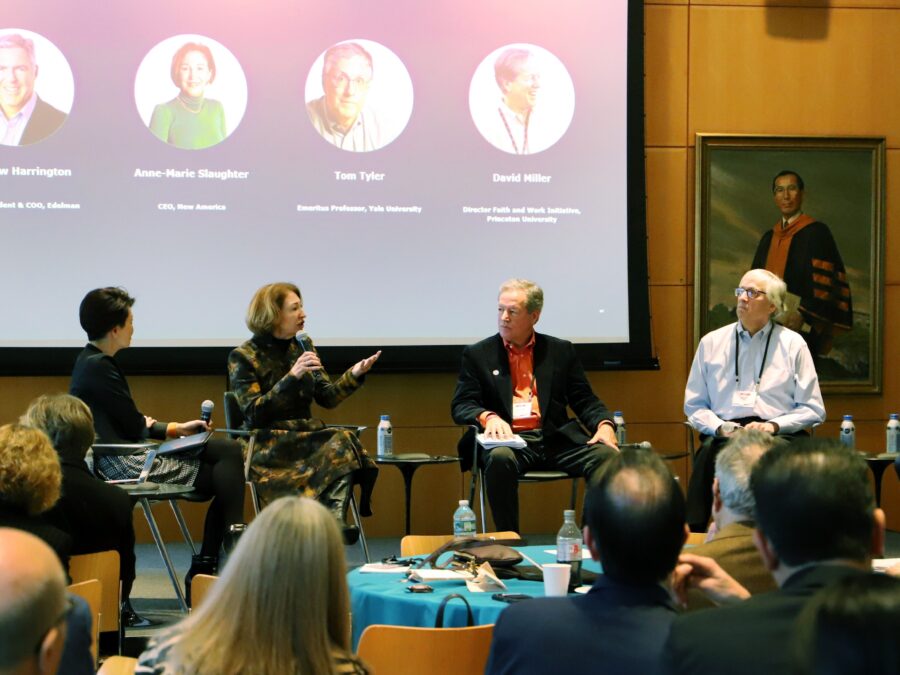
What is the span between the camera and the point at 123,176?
241 inches

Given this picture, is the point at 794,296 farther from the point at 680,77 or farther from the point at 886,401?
the point at 680,77

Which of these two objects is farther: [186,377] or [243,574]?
[186,377]

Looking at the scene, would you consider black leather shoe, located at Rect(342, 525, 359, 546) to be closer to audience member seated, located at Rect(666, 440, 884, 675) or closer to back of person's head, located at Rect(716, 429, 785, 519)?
back of person's head, located at Rect(716, 429, 785, 519)

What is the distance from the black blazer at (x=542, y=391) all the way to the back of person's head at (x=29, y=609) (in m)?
3.95

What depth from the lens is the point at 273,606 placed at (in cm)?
158

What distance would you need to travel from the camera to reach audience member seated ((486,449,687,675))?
5.96 ft

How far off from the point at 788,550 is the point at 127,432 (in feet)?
12.7

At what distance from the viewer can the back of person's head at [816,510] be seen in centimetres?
166

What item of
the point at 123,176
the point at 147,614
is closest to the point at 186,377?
the point at 123,176

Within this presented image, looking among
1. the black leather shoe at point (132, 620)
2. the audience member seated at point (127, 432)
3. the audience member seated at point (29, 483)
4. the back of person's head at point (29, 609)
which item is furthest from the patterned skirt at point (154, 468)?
the back of person's head at point (29, 609)

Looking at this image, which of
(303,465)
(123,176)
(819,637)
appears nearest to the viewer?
(819,637)

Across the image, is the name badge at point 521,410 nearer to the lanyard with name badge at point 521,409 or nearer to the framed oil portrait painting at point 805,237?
the lanyard with name badge at point 521,409

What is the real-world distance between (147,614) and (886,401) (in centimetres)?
450

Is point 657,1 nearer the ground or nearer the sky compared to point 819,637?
nearer the sky
